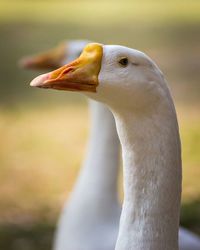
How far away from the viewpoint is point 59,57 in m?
3.88

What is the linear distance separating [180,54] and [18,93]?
7.91ft

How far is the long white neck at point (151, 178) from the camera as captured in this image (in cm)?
196

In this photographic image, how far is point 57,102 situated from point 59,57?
4.58m

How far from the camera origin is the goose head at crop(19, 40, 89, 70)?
380cm

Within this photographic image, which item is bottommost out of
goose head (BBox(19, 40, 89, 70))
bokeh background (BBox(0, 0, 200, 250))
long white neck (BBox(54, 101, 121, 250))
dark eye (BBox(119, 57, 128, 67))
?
dark eye (BBox(119, 57, 128, 67))

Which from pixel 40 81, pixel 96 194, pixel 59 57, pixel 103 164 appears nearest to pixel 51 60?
pixel 59 57

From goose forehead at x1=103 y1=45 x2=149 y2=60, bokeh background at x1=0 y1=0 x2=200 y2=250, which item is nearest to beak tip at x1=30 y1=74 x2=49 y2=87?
goose forehead at x1=103 y1=45 x2=149 y2=60

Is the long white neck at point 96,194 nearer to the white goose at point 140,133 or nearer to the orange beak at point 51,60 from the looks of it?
the orange beak at point 51,60

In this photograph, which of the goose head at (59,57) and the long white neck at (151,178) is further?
the goose head at (59,57)

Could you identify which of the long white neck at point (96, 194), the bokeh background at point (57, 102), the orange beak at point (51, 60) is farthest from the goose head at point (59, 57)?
the bokeh background at point (57, 102)

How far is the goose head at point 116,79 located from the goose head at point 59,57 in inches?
70.5

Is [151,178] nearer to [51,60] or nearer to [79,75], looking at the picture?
[79,75]

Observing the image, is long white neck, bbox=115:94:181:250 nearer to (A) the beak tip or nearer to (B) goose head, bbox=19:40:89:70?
(A) the beak tip

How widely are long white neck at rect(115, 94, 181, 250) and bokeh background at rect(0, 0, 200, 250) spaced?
292cm
